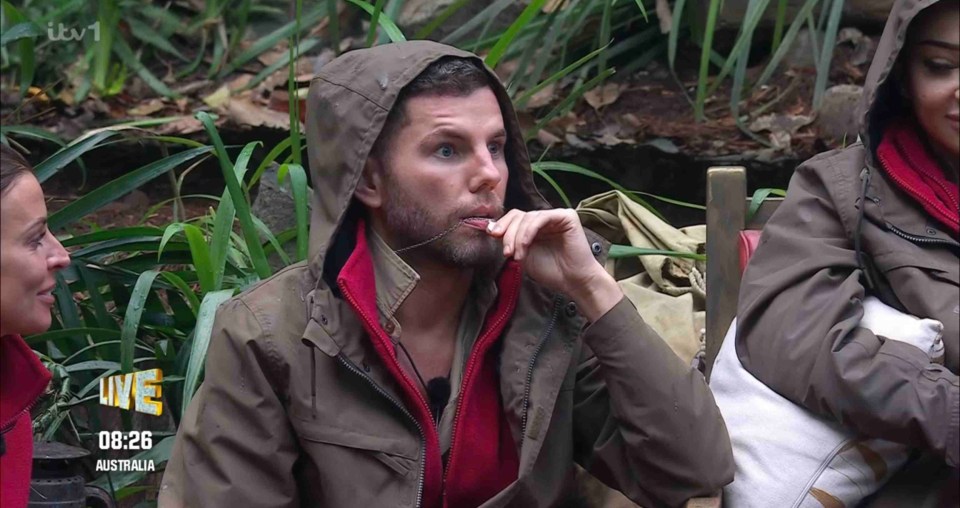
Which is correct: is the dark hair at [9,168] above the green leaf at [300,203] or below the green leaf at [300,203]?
above

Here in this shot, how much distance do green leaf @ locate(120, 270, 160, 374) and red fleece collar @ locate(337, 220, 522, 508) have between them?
2.80 ft

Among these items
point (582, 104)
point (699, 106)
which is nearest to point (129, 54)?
point (582, 104)

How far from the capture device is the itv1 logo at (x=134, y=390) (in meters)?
3.15

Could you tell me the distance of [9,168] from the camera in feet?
7.04

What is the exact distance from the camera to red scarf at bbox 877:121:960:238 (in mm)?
1437

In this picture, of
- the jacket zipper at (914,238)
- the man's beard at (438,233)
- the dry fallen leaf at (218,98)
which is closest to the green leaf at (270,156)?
the man's beard at (438,233)

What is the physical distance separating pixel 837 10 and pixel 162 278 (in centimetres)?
203

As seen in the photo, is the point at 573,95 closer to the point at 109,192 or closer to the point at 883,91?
the point at 109,192

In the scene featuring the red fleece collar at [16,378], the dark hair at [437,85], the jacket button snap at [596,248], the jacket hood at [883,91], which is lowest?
the red fleece collar at [16,378]

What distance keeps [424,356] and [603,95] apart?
7.64 feet

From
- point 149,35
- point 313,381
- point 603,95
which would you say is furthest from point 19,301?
point 149,35

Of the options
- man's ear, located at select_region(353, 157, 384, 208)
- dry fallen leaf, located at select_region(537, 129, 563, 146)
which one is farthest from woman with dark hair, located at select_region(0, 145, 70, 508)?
dry fallen leaf, located at select_region(537, 129, 563, 146)

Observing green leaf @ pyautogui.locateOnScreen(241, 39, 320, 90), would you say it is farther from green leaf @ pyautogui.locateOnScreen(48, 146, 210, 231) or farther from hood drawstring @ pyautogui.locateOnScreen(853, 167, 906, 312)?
hood drawstring @ pyautogui.locateOnScreen(853, 167, 906, 312)

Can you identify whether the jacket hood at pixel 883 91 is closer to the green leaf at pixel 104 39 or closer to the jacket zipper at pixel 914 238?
the jacket zipper at pixel 914 238
